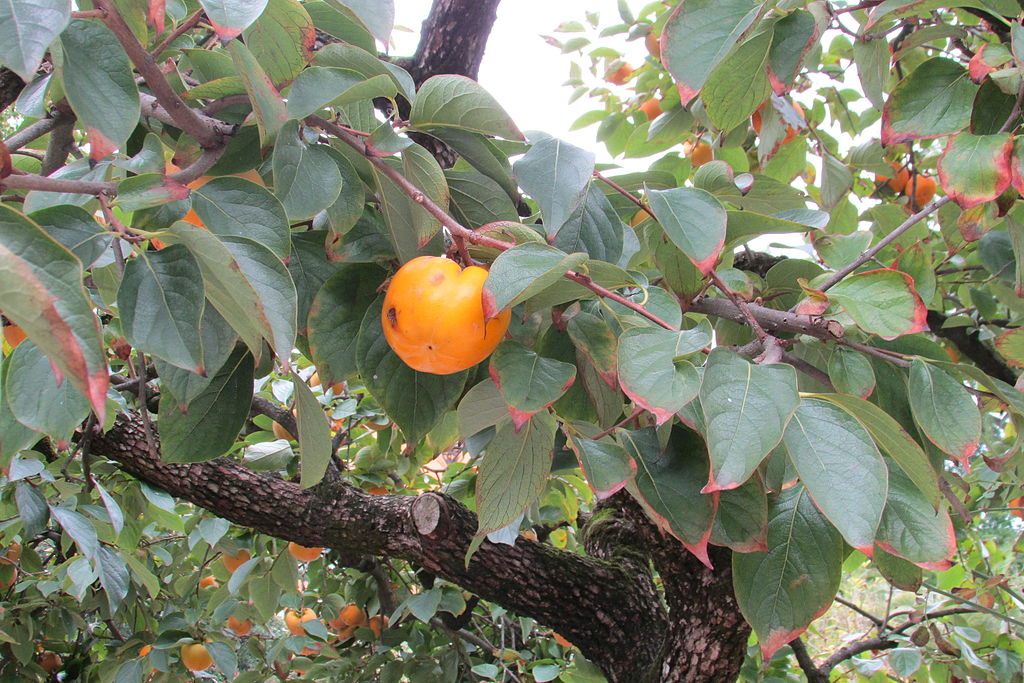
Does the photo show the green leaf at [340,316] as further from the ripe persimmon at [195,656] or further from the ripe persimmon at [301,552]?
the ripe persimmon at [195,656]

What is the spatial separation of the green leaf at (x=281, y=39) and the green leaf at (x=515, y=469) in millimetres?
283

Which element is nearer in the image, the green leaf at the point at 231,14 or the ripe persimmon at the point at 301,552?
the green leaf at the point at 231,14

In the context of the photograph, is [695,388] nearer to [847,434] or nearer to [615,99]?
[847,434]

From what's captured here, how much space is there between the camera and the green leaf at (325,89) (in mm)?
414

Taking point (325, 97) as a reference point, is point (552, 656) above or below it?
below

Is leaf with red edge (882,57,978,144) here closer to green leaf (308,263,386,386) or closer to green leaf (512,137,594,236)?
green leaf (512,137,594,236)

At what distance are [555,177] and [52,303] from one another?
31 cm

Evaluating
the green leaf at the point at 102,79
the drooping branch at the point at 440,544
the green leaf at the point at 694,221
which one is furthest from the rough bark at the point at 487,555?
the green leaf at the point at 102,79

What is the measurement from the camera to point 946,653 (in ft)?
4.70

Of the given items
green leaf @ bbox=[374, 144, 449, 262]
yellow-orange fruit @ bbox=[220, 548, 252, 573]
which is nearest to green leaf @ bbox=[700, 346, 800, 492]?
green leaf @ bbox=[374, 144, 449, 262]

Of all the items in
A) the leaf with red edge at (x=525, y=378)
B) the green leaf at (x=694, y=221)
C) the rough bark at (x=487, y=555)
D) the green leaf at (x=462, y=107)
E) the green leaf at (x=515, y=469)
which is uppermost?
the green leaf at (x=462, y=107)

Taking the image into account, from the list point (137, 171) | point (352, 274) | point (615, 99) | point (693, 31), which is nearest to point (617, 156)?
point (615, 99)

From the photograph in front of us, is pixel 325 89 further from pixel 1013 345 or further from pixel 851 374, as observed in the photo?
pixel 1013 345

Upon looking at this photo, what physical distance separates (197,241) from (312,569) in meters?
1.86
